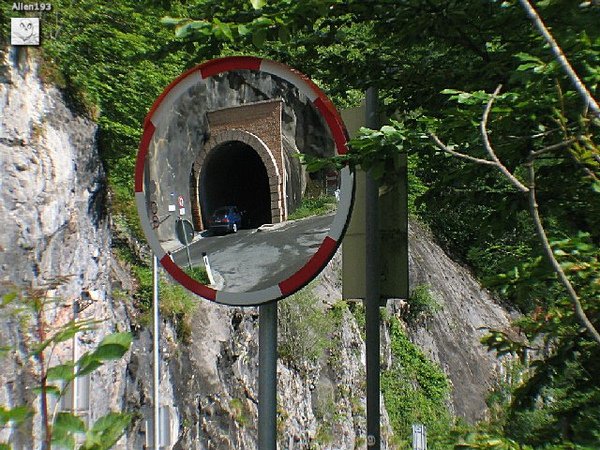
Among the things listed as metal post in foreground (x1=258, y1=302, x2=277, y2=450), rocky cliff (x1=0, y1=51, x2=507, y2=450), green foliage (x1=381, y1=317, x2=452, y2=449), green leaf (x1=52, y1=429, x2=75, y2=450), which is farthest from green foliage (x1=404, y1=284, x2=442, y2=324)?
green leaf (x1=52, y1=429, x2=75, y2=450)

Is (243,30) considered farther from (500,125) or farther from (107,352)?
(107,352)

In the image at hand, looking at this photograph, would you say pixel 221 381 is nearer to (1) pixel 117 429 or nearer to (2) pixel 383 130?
(2) pixel 383 130

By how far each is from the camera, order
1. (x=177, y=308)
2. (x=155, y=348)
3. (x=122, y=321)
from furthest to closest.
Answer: (x=177, y=308), (x=122, y=321), (x=155, y=348)

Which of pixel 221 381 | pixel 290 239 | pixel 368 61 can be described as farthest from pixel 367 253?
pixel 221 381

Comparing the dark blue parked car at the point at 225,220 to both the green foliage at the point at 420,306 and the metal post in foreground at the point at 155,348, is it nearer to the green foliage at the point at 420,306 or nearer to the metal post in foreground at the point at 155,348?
the metal post in foreground at the point at 155,348

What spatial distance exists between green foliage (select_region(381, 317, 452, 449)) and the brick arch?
507 inches

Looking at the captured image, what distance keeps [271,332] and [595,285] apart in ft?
3.96

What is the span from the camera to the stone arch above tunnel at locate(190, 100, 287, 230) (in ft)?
10.4

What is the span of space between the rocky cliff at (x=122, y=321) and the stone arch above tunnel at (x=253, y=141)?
7012 millimetres

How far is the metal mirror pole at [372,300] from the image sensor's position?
3.95 metres

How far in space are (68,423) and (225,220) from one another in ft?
5.69

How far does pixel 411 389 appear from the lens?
16.6m

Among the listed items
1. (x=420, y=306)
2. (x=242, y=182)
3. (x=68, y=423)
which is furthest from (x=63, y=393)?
(x=420, y=306)

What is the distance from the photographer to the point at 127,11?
13.5 metres
